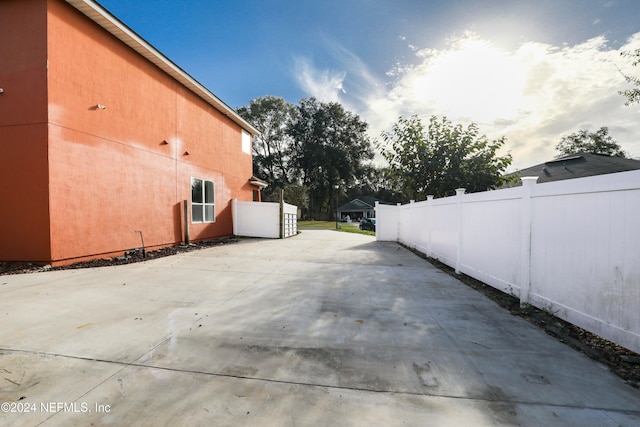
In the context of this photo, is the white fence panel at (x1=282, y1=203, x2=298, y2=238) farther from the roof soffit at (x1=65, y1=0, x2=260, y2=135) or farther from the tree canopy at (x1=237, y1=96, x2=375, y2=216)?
the tree canopy at (x1=237, y1=96, x2=375, y2=216)

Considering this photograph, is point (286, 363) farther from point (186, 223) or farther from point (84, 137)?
point (186, 223)

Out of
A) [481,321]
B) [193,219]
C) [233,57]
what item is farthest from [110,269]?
[233,57]

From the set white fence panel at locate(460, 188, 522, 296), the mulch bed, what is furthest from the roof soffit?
white fence panel at locate(460, 188, 522, 296)

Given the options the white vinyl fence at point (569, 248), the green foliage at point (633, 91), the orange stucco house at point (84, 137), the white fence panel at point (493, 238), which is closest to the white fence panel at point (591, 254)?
the white vinyl fence at point (569, 248)

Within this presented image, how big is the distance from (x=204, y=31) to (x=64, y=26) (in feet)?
17.0

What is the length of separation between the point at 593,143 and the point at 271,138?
41221 mm

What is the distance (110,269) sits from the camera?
6.61m

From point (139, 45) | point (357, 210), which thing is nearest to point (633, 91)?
point (139, 45)

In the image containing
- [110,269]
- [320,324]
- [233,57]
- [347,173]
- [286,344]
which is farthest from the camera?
[347,173]

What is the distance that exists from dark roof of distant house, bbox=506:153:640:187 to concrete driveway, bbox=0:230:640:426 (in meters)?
11.1

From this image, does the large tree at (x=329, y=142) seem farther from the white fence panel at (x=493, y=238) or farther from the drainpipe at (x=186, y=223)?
the white fence panel at (x=493, y=238)

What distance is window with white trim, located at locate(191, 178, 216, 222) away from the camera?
11789 mm

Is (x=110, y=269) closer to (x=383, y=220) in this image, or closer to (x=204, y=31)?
(x=204, y=31)

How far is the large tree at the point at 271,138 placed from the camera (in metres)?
42.3
